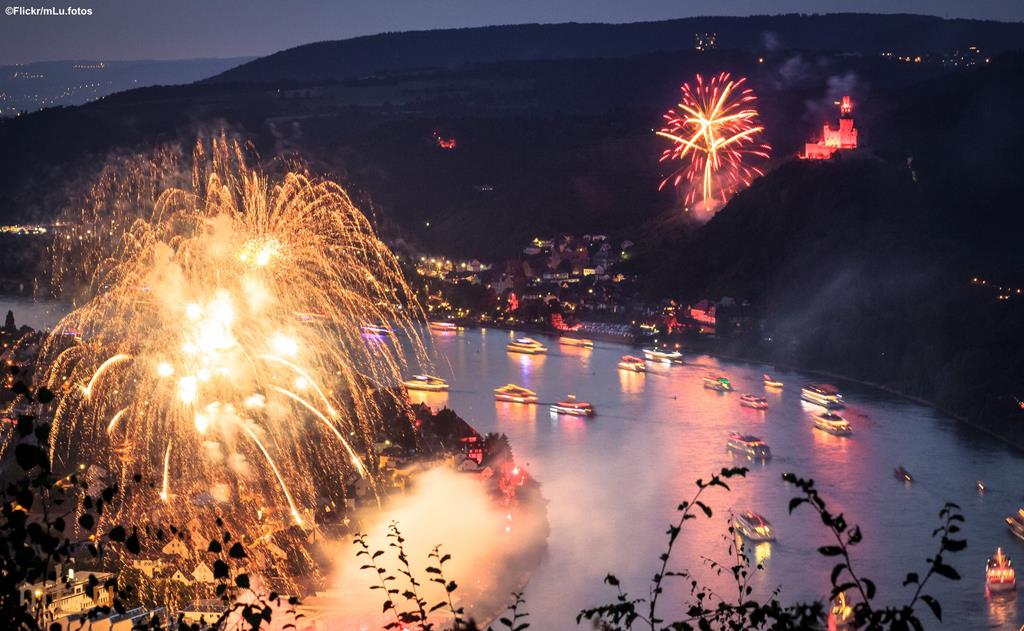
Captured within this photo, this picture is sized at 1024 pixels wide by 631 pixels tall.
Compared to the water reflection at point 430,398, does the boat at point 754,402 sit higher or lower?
lower

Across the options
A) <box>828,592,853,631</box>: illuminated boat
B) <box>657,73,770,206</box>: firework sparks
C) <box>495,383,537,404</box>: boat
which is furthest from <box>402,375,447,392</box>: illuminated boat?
<box>657,73,770,206</box>: firework sparks

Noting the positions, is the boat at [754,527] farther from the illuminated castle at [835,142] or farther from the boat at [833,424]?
the illuminated castle at [835,142]

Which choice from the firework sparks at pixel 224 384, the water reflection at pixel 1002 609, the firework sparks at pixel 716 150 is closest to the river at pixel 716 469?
the water reflection at pixel 1002 609

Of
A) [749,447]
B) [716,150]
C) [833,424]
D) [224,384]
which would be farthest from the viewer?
[716,150]

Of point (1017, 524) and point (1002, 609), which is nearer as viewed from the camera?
point (1002, 609)

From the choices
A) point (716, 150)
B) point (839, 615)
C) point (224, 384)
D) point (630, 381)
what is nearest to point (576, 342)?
point (630, 381)

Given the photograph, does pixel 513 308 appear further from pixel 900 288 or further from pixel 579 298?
pixel 900 288

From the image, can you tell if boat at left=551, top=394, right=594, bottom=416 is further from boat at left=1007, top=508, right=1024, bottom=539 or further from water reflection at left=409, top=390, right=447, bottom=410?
boat at left=1007, top=508, right=1024, bottom=539

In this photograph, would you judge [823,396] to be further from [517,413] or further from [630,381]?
Result: [517,413]
